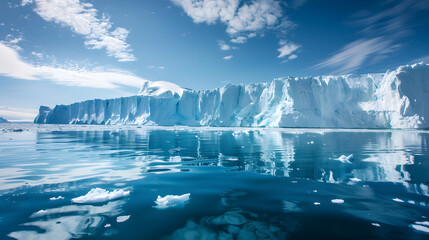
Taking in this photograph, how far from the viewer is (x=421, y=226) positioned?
264 cm

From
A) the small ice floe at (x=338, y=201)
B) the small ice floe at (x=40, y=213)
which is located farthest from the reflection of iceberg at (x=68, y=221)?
the small ice floe at (x=338, y=201)

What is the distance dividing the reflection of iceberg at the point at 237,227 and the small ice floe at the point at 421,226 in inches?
57.0

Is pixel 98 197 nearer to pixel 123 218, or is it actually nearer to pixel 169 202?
pixel 123 218

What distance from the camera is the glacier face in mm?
32562

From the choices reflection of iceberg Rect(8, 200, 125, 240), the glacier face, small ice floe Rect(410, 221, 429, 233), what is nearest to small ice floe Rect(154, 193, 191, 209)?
reflection of iceberg Rect(8, 200, 125, 240)

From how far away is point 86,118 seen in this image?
6825 centimetres

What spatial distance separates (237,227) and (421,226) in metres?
2.32

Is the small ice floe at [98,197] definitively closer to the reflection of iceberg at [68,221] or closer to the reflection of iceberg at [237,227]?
the reflection of iceberg at [68,221]

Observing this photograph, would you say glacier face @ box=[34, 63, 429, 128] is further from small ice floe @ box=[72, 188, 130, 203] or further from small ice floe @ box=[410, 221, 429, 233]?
small ice floe @ box=[72, 188, 130, 203]

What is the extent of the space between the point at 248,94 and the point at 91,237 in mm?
47633

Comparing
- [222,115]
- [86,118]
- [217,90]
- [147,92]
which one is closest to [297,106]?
[222,115]

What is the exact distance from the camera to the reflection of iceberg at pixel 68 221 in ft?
8.35

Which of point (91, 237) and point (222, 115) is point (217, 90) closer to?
point (222, 115)

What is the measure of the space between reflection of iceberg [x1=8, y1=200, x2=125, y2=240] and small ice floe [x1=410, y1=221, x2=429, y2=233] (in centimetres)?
400
